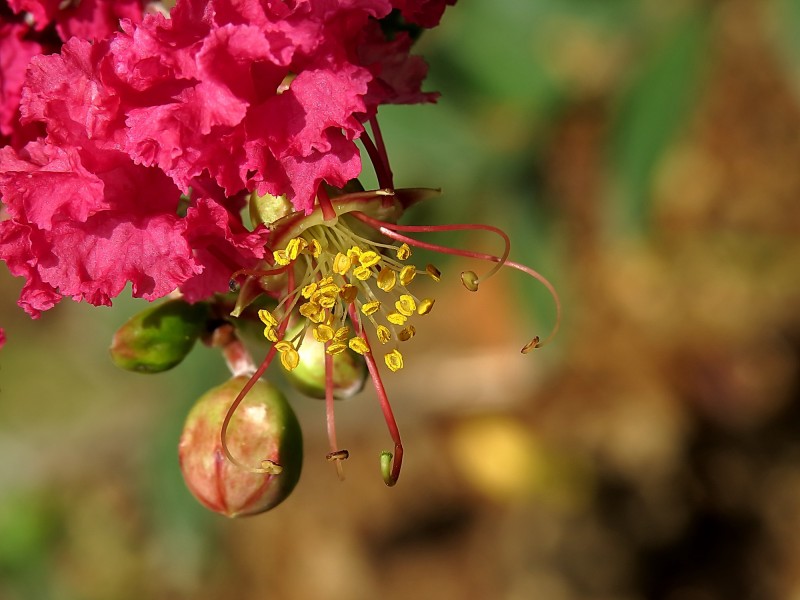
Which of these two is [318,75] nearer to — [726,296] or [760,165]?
[726,296]

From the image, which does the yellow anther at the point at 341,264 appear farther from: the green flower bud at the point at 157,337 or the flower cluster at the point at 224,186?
the green flower bud at the point at 157,337

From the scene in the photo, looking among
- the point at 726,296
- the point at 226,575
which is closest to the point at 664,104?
the point at 726,296

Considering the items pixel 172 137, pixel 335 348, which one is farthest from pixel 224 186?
pixel 335 348

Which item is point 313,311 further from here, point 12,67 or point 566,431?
point 566,431

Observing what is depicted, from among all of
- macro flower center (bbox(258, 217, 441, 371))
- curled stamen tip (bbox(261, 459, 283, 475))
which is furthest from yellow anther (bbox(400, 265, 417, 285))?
curled stamen tip (bbox(261, 459, 283, 475))

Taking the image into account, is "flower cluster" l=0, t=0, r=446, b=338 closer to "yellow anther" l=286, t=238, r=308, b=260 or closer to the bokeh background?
"yellow anther" l=286, t=238, r=308, b=260

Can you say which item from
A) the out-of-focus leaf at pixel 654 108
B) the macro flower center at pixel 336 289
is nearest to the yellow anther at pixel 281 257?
the macro flower center at pixel 336 289
